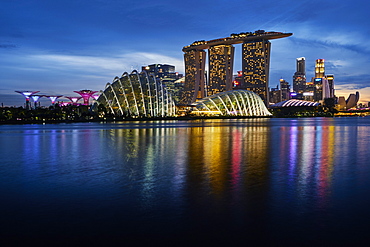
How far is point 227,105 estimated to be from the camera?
13400 cm

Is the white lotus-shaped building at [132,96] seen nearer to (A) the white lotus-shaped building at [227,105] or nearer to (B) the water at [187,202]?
(A) the white lotus-shaped building at [227,105]

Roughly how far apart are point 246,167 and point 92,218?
919 cm

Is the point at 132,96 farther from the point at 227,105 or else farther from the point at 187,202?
the point at 187,202

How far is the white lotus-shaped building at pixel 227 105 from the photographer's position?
436 ft

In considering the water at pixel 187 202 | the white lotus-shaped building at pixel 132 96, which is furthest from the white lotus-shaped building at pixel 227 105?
the water at pixel 187 202

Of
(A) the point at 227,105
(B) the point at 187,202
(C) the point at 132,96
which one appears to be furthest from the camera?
(A) the point at 227,105

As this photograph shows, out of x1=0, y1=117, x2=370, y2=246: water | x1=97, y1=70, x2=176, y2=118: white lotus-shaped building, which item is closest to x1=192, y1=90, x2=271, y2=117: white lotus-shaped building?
x1=97, y1=70, x2=176, y2=118: white lotus-shaped building

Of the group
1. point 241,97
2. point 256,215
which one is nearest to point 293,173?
point 256,215

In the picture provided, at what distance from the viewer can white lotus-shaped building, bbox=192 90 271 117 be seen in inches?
5231

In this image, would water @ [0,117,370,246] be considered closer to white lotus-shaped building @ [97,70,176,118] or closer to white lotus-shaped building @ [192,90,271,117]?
white lotus-shaped building @ [97,70,176,118]

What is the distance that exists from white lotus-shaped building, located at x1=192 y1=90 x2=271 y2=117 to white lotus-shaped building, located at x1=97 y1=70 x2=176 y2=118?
25.6 metres

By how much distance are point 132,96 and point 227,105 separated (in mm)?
41824

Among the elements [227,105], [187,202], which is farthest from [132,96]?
[187,202]

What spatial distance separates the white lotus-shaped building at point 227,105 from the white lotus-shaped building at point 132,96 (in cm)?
2560
